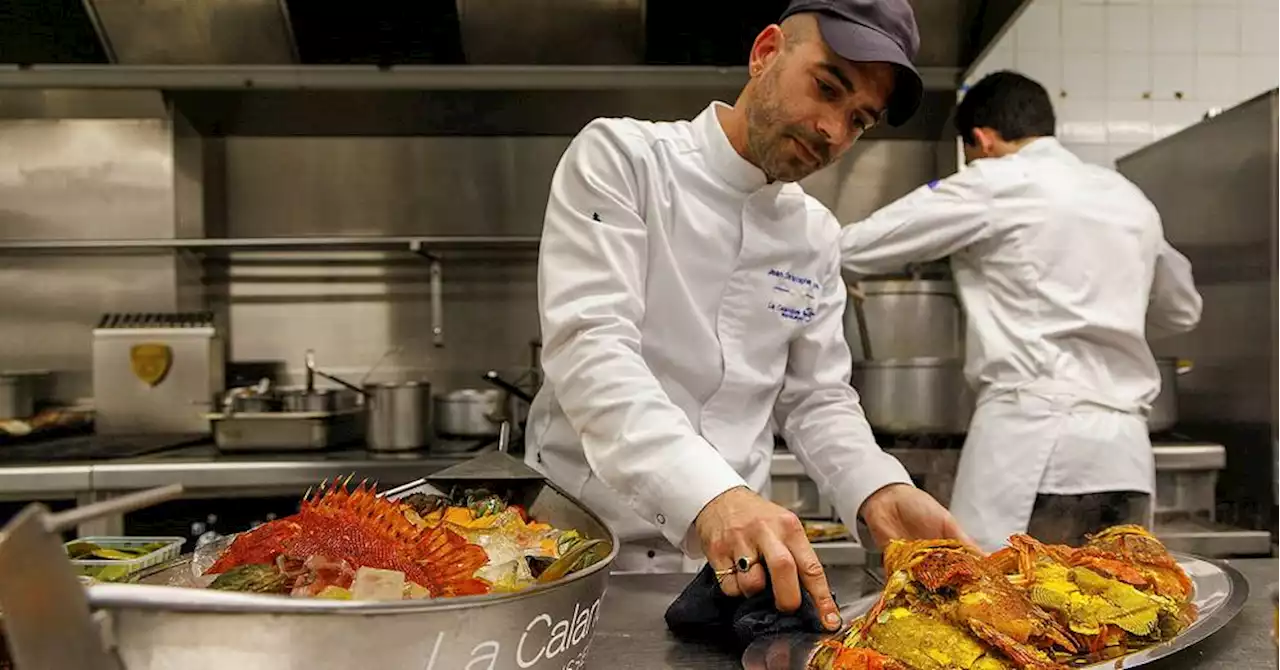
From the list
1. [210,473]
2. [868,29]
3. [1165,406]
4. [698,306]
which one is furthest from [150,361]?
[1165,406]

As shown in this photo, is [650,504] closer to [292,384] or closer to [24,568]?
[24,568]

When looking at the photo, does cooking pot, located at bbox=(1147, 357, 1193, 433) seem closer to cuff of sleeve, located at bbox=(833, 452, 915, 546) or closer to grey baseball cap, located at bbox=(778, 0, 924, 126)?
cuff of sleeve, located at bbox=(833, 452, 915, 546)

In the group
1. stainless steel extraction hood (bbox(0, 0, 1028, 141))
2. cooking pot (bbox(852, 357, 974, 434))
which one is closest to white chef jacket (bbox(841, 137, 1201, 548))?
cooking pot (bbox(852, 357, 974, 434))

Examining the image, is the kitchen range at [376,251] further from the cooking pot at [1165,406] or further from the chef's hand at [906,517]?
the chef's hand at [906,517]

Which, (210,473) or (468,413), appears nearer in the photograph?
(210,473)

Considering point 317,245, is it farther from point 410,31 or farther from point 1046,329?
point 1046,329

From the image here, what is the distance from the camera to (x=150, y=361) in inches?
125

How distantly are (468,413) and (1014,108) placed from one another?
195 centimetres

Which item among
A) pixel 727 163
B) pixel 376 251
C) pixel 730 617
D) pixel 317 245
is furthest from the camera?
pixel 376 251

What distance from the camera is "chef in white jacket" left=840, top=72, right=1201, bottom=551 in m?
2.43

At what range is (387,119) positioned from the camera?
11.5 feet

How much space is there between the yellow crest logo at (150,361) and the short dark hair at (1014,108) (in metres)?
2.82

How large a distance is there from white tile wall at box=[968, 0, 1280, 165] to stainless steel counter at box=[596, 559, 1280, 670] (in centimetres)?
266

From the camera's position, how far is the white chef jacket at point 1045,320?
2.43 m
